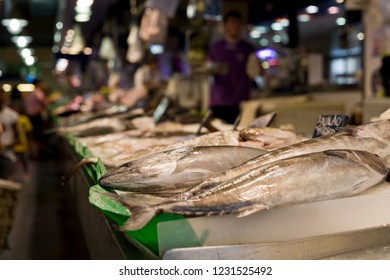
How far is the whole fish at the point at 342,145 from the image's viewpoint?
1.63 meters

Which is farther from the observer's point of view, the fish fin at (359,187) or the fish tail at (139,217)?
the fish fin at (359,187)

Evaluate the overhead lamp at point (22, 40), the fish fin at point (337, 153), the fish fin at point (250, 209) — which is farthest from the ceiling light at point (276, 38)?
the fish fin at point (250, 209)

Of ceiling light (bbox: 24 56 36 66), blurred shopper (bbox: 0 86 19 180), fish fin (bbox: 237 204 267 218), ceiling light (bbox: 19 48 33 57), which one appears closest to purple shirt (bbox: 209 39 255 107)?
blurred shopper (bbox: 0 86 19 180)

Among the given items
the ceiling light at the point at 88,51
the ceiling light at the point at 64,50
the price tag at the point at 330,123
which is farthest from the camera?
the ceiling light at the point at 88,51

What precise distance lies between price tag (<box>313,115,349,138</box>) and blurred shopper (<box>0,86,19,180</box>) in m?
6.07

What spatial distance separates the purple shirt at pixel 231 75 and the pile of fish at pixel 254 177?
185 inches

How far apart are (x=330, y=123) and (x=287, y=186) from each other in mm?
706

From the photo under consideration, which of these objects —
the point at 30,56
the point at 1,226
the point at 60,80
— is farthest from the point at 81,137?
the point at 30,56

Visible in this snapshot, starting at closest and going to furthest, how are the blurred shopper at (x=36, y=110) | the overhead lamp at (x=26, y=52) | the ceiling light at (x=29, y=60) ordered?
1. the blurred shopper at (x=36, y=110)
2. the overhead lamp at (x=26, y=52)
3. the ceiling light at (x=29, y=60)

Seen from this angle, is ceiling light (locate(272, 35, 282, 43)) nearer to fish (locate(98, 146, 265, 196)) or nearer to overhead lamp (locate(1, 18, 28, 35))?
overhead lamp (locate(1, 18, 28, 35))

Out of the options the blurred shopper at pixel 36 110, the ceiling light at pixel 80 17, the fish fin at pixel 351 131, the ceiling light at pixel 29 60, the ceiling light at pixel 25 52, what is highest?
the ceiling light at pixel 80 17

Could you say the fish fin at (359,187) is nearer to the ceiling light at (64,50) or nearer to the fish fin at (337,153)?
the fish fin at (337,153)

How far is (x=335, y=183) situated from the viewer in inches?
58.0

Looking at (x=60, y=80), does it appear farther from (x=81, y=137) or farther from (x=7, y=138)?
(x=81, y=137)
